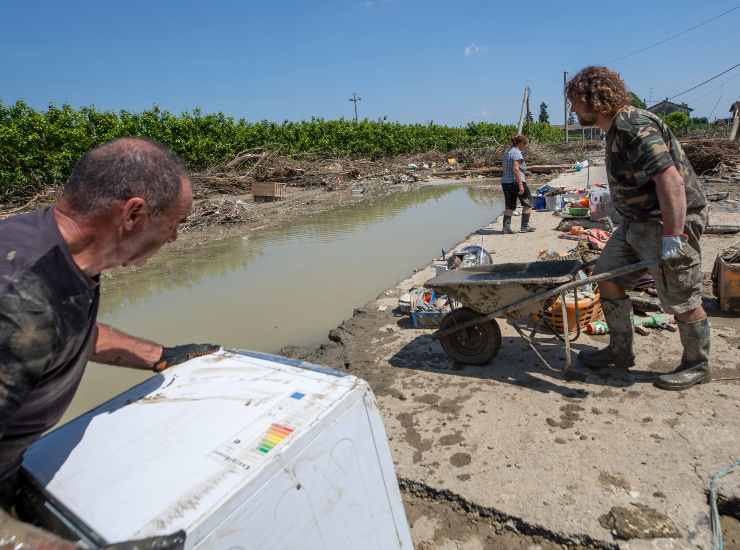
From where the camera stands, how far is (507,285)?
3.20 meters

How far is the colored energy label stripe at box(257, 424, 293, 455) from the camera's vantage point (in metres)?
1.18

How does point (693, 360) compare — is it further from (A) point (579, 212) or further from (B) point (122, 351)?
(A) point (579, 212)

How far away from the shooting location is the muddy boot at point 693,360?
118 inches

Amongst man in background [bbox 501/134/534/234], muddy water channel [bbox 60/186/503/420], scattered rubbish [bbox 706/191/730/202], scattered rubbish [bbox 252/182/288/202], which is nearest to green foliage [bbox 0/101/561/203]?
scattered rubbish [bbox 252/182/288/202]

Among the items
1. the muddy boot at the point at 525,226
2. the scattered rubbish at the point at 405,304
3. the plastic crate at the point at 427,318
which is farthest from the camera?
the muddy boot at the point at 525,226

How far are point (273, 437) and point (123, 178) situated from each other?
0.77 metres

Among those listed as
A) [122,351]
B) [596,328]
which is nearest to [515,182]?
[596,328]

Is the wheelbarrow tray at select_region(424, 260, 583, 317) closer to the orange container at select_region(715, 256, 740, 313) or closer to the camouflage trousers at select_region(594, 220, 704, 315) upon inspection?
the camouflage trousers at select_region(594, 220, 704, 315)

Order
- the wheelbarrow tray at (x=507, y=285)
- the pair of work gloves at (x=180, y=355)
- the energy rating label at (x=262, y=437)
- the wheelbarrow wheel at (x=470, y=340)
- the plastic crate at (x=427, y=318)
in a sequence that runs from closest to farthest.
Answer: the energy rating label at (x=262, y=437) < the pair of work gloves at (x=180, y=355) < the wheelbarrow tray at (x=507, y=285) < the wheelbarrow wheel at (x=470, y=340) < the plastic crate at (x=427, y=318)

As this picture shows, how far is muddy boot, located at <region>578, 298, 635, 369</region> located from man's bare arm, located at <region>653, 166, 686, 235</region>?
68 centimetres

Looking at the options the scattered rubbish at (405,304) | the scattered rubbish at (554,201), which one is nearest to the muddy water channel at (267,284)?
the scattered rubbish at (405,304)

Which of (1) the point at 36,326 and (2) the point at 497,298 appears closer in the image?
(1) the point at 36,326

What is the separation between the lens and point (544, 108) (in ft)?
287

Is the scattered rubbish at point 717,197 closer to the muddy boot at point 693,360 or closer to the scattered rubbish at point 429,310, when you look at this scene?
the scattered rubbish at point 429,310
